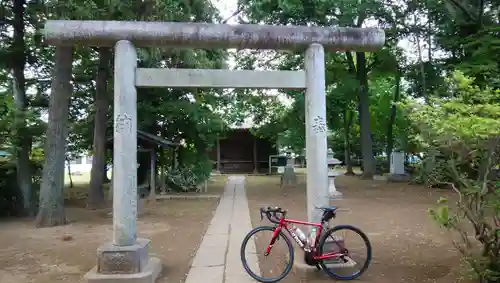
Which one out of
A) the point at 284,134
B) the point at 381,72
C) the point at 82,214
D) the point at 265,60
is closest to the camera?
the point at 82,214

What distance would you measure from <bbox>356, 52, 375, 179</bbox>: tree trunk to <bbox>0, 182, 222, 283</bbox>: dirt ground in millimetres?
12551

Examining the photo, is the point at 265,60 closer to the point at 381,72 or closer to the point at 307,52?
the point at 381,72

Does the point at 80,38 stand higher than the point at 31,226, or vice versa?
the point at 80,38

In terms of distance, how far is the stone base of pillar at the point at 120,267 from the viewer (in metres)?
4.91

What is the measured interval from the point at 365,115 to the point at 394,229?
14820mm

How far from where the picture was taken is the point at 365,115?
898 inches

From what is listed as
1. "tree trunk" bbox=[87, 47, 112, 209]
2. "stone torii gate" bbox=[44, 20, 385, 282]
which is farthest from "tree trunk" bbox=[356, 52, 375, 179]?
"stone torii gate" bbox=[44, 20, 385, 282]

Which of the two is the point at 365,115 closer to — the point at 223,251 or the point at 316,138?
the point at 223,251

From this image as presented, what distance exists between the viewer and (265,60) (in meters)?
19.6

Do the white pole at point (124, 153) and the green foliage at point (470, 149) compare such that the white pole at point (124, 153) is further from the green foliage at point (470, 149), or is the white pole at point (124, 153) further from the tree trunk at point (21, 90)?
the tree trunk at point (21, 90)

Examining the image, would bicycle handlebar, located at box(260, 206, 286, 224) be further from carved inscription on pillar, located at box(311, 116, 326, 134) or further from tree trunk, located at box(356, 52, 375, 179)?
tree trunk, located at box(356, 52, 375, 179)

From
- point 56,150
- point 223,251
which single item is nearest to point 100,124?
point 56,150

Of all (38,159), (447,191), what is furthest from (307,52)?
(447,191)

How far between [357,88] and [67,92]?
14.3m
